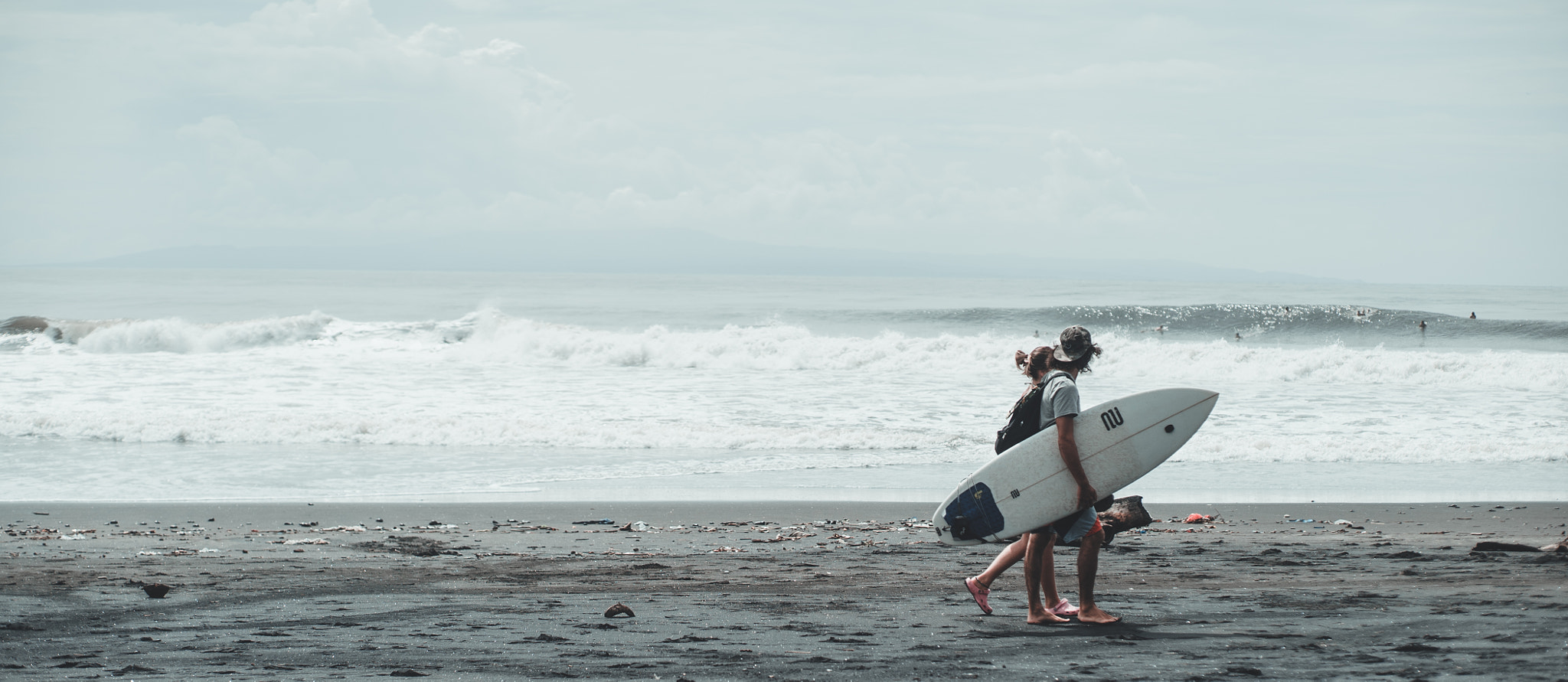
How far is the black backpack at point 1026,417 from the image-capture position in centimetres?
467

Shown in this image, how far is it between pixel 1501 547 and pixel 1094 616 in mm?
3426

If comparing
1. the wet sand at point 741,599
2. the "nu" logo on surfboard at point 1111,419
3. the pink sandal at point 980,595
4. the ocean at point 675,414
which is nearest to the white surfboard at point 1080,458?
the "nu" logo on surfboard at point 1111,419

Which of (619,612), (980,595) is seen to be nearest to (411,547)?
(619,612)

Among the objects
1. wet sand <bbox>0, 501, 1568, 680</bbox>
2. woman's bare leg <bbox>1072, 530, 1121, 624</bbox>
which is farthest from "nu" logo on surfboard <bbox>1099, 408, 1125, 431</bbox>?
wet sand <bbox>0, 501, 1568, 680</bbox>

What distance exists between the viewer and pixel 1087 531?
473cm

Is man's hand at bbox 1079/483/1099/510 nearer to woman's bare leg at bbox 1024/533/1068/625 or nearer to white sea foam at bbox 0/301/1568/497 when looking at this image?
woman's bare leg at bbox 1024/533/1068/625

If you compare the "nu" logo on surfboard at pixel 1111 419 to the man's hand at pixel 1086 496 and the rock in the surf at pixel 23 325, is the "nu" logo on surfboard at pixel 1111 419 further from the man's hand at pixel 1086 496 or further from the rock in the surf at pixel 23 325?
the rock in the surf at pixel 23 325

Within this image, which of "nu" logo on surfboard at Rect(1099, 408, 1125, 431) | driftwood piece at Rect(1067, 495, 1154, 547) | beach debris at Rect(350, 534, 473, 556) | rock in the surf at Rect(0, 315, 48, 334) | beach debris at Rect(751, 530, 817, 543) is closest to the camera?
driftwood piece at Rect(1067, 495, 1154, 547)

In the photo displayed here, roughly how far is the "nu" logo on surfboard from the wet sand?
2.86 ft

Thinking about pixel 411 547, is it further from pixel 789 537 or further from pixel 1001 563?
pixel 1001 563

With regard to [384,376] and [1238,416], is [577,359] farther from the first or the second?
[1238,416]

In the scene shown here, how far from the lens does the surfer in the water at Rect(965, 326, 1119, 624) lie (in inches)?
178

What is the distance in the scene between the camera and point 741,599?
5426 millimetres

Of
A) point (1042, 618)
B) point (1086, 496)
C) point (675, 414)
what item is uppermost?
point (1086, 496)
